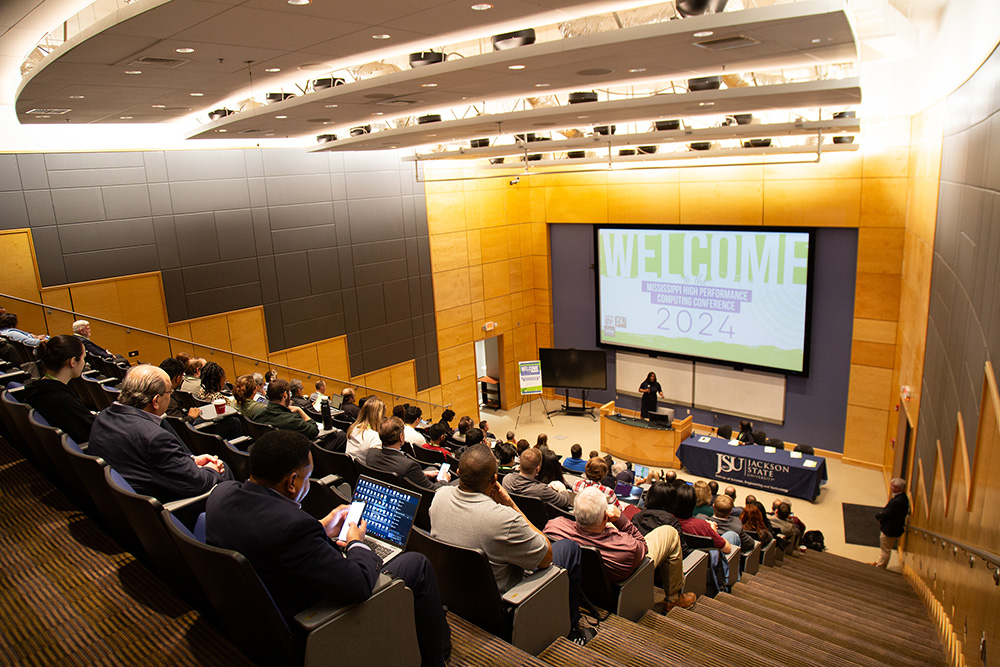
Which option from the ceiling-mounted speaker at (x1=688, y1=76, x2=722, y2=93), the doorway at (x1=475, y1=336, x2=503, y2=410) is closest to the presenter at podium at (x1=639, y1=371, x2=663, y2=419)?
the doorway at (x1=475, y1=336, x2=503, y2=410)

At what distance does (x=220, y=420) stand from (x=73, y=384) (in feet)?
5.06

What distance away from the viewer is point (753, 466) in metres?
10.3

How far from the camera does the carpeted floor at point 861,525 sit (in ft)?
29.1

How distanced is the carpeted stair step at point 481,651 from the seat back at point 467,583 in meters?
0.08

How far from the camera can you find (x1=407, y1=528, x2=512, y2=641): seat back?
9.39 ft

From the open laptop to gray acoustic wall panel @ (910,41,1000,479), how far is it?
3096 millimetres

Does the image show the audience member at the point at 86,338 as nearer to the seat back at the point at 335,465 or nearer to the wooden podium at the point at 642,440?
the seat back at the point at 335,465

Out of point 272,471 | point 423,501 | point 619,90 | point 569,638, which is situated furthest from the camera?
point 619,90

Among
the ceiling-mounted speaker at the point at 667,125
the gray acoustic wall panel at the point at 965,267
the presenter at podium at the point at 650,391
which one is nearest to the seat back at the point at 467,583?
the gray acoustic wall panel at the point at 965,267

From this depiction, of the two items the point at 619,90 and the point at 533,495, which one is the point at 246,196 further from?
the point at 533,495

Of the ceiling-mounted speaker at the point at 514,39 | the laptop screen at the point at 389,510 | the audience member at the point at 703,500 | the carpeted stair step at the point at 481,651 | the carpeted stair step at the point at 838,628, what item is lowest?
the carpeted stair step at the point at 838,628

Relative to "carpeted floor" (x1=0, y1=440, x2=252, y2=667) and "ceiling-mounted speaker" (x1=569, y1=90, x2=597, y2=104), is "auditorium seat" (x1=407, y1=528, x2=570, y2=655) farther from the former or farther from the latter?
"ceiling-mounted speaker" (x1=569, y1=90, x2=597, y2=104)

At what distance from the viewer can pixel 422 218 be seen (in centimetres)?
1270

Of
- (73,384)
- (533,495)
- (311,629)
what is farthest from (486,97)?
(311,629)
